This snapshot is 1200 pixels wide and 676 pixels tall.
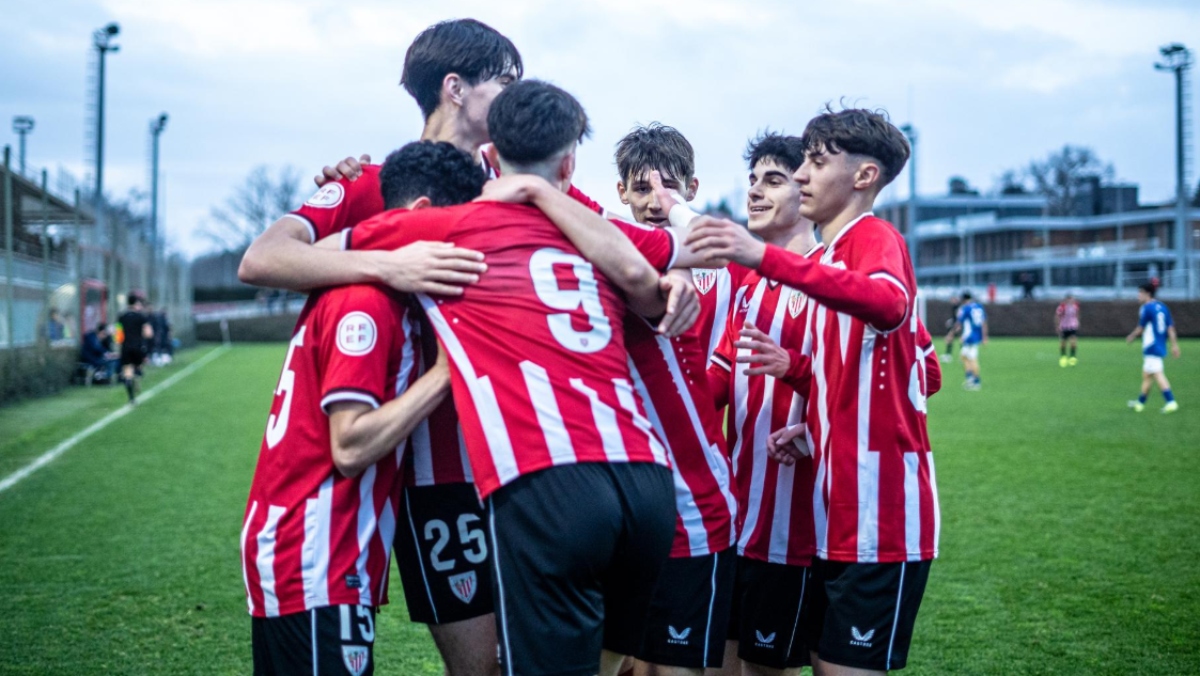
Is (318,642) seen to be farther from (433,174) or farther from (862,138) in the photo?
(862,138)

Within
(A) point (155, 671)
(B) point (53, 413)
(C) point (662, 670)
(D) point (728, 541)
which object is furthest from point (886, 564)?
(B) point (53, 413)

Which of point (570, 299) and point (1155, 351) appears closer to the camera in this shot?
point (570, 299)

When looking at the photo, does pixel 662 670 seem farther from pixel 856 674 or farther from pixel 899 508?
pixel 899 508

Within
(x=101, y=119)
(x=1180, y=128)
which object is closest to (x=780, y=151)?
(x=101, y=119)

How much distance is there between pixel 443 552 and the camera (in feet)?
11.1

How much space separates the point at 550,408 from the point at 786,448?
4.62 feet

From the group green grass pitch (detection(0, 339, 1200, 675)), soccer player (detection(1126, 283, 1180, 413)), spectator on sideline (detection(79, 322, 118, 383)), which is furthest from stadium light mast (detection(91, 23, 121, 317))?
soccer player (detection(1126, 283, 1180, 413))

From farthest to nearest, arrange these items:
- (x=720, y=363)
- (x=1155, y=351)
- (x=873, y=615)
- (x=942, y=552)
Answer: (x=1155, y=351) → (x=942, y=552) → (x=720, y=363) → (x=873, y=615)

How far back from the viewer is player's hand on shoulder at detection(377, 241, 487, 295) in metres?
2.73

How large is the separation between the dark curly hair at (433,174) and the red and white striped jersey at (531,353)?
0.20 meters

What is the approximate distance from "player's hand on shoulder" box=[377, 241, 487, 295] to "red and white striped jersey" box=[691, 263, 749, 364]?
1504 mm

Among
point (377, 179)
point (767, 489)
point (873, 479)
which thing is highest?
point (377, 179)

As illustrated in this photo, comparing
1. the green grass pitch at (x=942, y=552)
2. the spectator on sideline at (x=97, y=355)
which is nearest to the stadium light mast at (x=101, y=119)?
the spectator on sideline at (x=97, y=355)

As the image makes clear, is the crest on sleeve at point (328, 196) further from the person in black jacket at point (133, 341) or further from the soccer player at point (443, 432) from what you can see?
the person in black jacket at point (133, 341)
